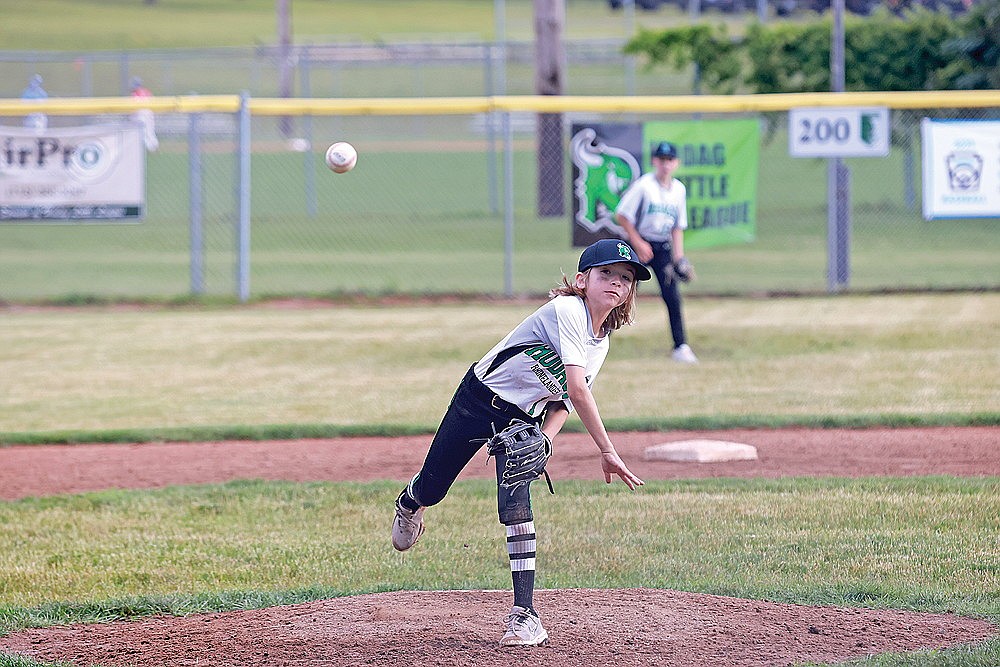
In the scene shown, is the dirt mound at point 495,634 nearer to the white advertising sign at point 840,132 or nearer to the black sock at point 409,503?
the black sock at point 409,503

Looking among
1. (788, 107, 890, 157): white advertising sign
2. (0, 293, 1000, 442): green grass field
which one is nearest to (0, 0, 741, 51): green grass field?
(788, 107, 890, 157): white advertising sign

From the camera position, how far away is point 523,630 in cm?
471

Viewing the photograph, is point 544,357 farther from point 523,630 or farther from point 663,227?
point 663,227

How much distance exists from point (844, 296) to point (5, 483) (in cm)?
1022

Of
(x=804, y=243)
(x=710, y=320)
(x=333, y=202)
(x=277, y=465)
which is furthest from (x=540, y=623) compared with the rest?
(x=333, y=202)

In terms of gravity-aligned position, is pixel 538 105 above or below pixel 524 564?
above

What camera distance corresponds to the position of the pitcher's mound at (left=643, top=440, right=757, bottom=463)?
8.01 meters

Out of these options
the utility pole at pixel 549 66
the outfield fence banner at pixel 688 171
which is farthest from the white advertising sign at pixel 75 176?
the utility pole at pixel 549 66

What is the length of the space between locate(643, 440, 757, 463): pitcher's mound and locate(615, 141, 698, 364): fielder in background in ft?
10.4

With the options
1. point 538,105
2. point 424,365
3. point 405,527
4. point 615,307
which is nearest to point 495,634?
point 405,527

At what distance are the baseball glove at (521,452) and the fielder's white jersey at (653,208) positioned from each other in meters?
6.54

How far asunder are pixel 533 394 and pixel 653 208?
21.2 feet

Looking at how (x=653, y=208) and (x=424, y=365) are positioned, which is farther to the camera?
(x=424, y=365)

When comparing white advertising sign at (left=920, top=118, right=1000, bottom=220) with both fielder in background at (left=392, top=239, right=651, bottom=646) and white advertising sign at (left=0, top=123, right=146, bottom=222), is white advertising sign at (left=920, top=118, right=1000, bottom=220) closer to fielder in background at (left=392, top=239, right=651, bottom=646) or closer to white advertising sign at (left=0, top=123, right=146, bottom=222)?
white advertising sign at (left=0, top=123, right=146, bottom=222)
